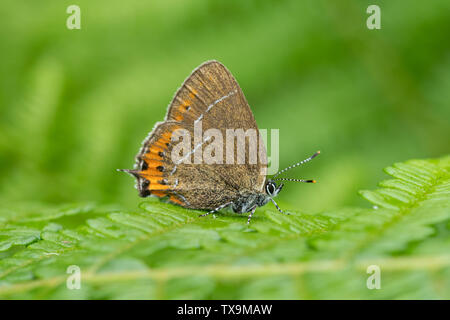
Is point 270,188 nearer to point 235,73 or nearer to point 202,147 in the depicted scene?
point 202,147

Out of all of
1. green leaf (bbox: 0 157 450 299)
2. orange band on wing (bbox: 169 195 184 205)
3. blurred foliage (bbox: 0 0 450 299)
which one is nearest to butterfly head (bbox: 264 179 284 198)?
blurred foliage (bbox: 0 0 450 299)

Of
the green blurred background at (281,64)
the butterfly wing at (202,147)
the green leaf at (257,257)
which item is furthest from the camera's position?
the green blurred background at (281,64)

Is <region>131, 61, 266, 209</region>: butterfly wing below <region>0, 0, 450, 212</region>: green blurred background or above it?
below

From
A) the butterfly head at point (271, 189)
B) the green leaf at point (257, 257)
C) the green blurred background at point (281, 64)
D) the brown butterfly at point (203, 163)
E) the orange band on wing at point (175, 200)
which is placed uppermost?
the green blurred background at point (281, 64)

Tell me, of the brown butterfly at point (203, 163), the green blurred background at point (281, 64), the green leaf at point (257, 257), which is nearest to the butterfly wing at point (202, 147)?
the brown butterfly at point (203, 163)

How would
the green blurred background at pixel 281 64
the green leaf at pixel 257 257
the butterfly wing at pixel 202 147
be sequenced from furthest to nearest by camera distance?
the green blurred background at pixel 281 64 < the butterfly wing at pixel 202 147 < the green leaf at pixel 257 257

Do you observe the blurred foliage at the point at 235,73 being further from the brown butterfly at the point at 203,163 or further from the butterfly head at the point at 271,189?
the brown butterfly at the point at 203,163

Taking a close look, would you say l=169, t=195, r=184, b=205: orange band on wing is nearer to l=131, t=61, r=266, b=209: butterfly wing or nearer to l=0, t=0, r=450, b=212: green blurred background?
l=131, t=61, r=266, b=209: butterfly wing

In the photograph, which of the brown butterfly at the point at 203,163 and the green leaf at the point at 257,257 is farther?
the brown butterfly at the point at 203,163
